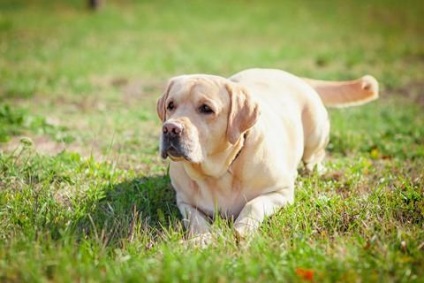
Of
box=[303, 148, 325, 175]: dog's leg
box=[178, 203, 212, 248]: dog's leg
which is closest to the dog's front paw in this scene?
box=[178, 203, 212, 248]: dog's leg

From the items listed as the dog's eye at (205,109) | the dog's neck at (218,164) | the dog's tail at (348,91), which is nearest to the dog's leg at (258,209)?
the dog's neck at (218,164)

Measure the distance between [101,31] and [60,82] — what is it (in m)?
6.67

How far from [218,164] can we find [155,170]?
1276mm

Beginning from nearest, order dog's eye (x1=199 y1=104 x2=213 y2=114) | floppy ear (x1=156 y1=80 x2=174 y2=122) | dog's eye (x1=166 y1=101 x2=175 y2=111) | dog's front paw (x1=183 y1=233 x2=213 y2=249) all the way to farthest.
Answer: dog's front paw (x1=183 y1=233 x2=213 y2=249)
dog's eye (x1=199 y1=104 x2=213 y2=114)
dog's eye (x1=166 y1=101 x2=175 y2=111)
floppy ear (x1=156 y1=80 x2=174 y2=122)

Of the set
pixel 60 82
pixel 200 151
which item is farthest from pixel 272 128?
pixel 60 82

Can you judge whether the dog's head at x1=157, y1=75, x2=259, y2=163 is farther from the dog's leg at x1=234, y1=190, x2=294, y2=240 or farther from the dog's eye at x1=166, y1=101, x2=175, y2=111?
the dog's leg at x1=234, y1=190, x2=294, y2=240

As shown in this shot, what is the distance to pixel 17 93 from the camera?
28.4 feet

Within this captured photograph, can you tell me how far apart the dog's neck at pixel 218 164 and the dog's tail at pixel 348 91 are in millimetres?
1991

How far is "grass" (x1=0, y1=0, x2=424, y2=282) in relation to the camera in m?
2.94

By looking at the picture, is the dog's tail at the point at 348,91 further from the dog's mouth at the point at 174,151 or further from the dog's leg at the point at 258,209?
the dog's mouth at the point at 174,151

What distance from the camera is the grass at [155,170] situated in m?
2.94

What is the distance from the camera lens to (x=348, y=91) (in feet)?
19.1

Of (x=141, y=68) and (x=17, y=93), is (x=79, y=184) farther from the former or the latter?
(x=141, y=68)

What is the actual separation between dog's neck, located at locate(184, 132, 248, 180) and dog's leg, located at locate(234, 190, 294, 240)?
313mm
